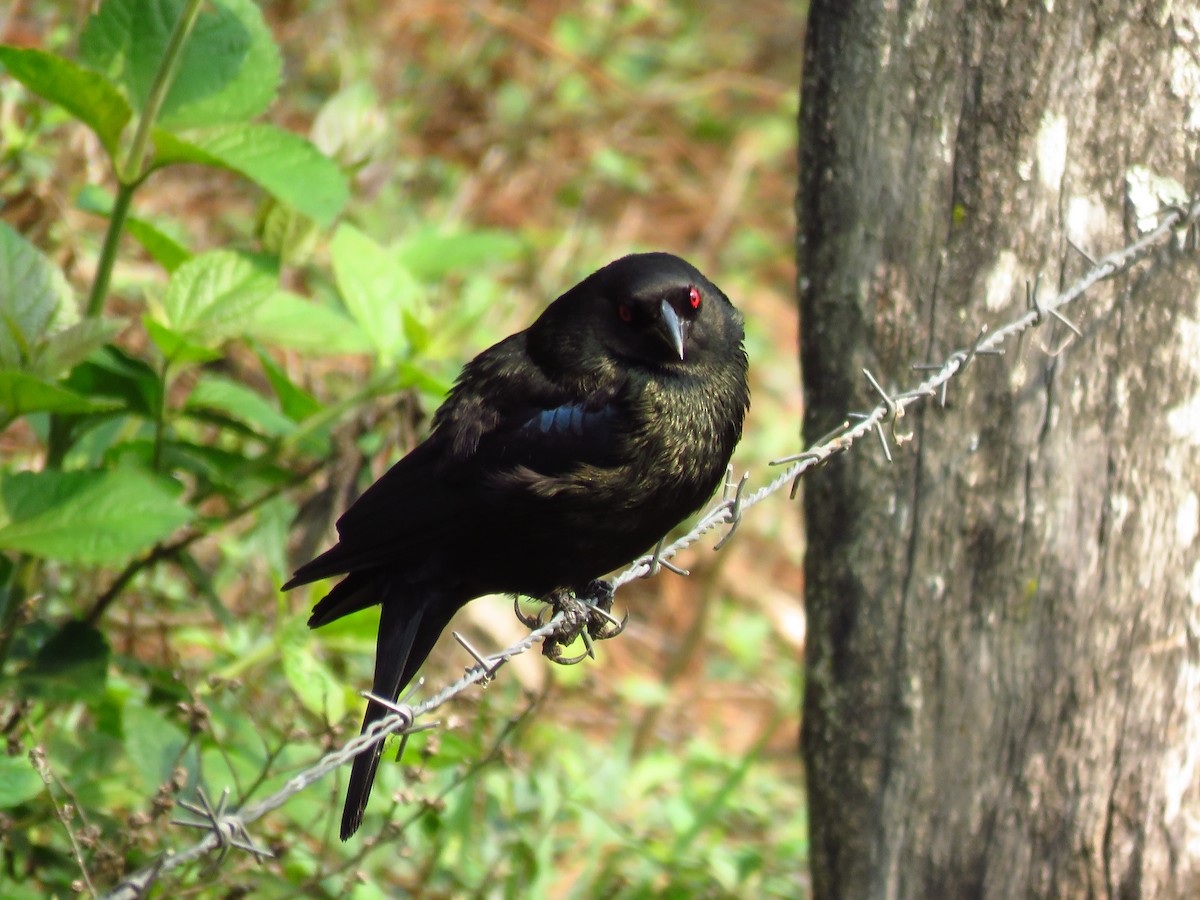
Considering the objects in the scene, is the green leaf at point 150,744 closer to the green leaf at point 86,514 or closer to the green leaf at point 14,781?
the green leaf at point 86,514

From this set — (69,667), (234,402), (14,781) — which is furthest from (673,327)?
(14,781)

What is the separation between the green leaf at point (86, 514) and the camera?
7.58 feet

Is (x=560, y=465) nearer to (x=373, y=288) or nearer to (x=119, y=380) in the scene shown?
(x=373, y=288)

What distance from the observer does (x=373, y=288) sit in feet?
9.61

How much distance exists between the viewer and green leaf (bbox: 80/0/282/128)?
2.55 m

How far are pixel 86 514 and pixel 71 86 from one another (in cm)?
73

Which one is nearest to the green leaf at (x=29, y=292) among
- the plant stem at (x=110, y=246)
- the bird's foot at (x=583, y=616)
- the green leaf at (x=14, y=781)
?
the plant stem at (x=110, y=246)

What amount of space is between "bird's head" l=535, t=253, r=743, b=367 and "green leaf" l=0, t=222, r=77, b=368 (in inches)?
38.6

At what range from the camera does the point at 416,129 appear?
7.00m

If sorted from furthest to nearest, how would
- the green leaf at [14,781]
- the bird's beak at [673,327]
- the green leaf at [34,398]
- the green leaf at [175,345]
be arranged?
the bird's beak at [673,327] < the green leaf at [175,345] < the green leaf at [34,398] < the green leaf at [14,781]

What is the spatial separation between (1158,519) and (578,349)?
3.82 feet

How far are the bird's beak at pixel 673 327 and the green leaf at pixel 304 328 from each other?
2.02 ft

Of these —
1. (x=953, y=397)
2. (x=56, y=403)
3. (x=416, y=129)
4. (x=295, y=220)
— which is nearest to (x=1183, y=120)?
(x=953, y=397)

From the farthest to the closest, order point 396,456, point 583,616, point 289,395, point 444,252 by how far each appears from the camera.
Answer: point 396,456 < point 444,252 < point 583,616 < point 289,395
